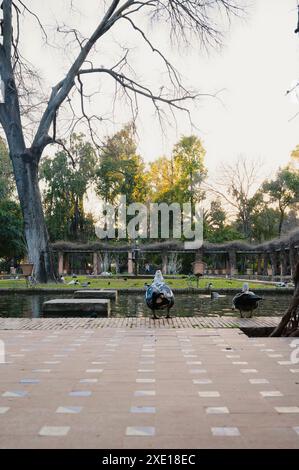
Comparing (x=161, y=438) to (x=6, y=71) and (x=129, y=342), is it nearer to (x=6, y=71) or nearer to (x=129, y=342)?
(x=129, y=342)

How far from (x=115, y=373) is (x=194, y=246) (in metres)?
37.0

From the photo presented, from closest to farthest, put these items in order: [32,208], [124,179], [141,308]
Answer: [141,308], [32,208], [124,179]

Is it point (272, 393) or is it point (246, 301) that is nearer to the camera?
point (272, 393)

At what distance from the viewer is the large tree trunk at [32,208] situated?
21016 mm

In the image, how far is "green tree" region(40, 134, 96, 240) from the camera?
149 feet

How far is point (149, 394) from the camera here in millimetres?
3807

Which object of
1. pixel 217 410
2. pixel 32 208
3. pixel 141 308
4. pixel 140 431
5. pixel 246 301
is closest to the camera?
pixel 140 431

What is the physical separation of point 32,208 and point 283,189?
31551 millimetres

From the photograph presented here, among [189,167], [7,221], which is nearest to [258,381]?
[7,221]

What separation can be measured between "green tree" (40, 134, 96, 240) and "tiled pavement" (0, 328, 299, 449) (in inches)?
1564

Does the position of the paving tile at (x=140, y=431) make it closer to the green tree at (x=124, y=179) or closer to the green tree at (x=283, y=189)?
the green tree at (x=124, y=179)

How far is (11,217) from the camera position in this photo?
1641 inches

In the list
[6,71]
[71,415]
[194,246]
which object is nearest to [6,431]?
[71,415]

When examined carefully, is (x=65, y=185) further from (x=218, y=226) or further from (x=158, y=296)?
(x=158, y=296)
